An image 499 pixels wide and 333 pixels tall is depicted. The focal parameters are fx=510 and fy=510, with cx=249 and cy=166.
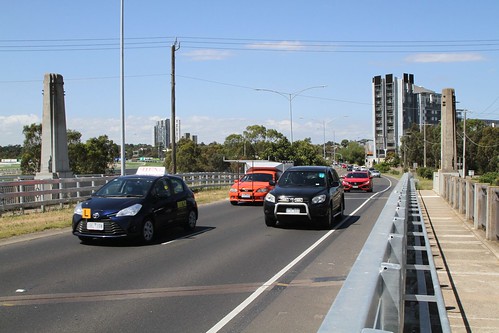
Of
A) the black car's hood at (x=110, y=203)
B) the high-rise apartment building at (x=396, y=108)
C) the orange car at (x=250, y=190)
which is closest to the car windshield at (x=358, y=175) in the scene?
the orange car at (x=250, y=190)

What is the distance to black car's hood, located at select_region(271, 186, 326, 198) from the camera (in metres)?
14.2

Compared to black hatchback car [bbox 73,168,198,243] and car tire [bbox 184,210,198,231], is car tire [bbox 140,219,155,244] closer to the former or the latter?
black hatchback car [bbox 73,168,198,243]

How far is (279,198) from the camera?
14.3 metres

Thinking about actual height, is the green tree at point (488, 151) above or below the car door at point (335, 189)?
above

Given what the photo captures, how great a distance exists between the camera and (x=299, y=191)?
14.4 metres

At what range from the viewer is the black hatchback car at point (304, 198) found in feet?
45.9

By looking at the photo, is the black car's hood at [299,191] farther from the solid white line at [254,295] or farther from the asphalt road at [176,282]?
the solid white line at [254,295]

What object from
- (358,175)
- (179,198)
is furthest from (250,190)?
(358,175)

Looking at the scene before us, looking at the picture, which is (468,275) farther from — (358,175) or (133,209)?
(358,175)

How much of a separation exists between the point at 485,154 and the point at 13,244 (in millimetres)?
91401

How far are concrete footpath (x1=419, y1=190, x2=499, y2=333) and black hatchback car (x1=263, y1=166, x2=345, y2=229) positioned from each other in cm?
284

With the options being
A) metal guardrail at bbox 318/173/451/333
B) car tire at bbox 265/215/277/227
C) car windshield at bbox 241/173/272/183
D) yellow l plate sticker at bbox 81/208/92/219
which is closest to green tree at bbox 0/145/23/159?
car windshield at bbox 241/173/272/183

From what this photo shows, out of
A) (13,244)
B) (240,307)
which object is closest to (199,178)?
(13,244)

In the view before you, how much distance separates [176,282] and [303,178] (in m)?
8.44
